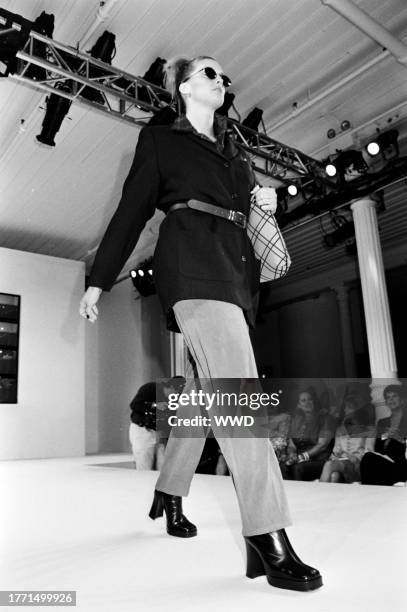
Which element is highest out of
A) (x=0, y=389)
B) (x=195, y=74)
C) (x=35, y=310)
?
(x=35, y=310)

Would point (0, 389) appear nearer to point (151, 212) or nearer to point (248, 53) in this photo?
point (248, 53)

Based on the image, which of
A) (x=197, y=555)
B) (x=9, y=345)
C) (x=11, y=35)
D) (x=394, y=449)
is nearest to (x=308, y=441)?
(x=394, y=449)

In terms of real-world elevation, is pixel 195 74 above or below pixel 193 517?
above

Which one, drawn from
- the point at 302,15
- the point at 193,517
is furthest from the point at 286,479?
the point at 302,15

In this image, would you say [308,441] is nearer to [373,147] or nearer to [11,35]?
[373,147]

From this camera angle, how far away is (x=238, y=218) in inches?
45.4

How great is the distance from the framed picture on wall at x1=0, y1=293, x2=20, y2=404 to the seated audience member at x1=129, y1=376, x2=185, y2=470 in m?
4.16

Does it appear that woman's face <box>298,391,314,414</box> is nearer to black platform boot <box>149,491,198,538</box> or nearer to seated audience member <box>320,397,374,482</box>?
seated audience member <box>320,397,374,482</box>

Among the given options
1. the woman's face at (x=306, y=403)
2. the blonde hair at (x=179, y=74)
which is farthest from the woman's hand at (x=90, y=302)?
the woman's face at (x=306, y=403)

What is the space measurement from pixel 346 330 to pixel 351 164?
472 cm

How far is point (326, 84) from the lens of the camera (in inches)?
192

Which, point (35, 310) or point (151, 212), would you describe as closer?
point (151, 212)

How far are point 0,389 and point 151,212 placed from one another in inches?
271

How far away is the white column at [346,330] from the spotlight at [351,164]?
431cm
